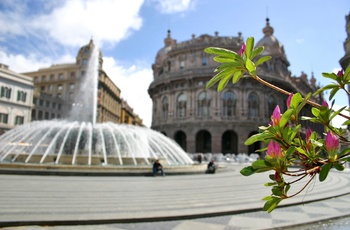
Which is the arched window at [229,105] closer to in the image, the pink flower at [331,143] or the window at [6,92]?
the window at [6,92]

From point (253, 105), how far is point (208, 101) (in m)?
6.86

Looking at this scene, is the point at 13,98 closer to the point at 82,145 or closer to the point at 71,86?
the point at 71,86

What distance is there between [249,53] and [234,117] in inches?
1564

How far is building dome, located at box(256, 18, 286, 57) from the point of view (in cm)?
4834

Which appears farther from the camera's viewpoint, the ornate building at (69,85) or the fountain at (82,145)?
the ornate building at (69,85)

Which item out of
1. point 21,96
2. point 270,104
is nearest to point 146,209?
point 270,104

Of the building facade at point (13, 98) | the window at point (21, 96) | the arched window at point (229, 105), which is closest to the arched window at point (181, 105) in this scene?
the arched window at point (229, 105)

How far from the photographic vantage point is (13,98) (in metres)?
43.5

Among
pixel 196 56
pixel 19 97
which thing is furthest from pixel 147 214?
pixel 19 97

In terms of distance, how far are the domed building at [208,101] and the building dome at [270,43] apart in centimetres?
158

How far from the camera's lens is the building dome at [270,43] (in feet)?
159

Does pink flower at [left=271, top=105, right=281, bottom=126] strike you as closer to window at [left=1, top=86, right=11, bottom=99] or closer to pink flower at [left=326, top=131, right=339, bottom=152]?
pink flower at [left=326, top=131, right=339, bottom=152]

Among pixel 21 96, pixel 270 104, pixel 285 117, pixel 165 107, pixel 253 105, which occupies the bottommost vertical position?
pixel 285 117

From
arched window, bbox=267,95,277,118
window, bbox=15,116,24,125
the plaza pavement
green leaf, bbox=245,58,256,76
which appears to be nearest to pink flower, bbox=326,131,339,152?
green leaf, bbox=245,58,256,76
